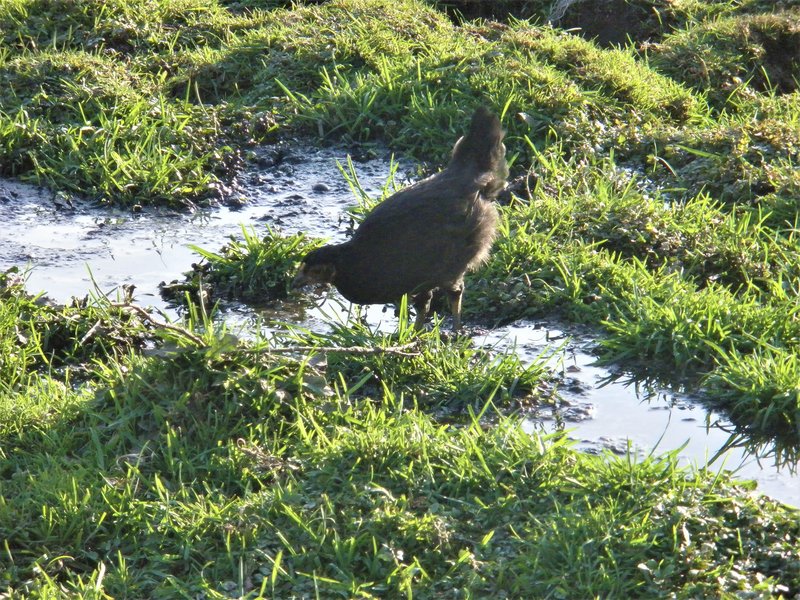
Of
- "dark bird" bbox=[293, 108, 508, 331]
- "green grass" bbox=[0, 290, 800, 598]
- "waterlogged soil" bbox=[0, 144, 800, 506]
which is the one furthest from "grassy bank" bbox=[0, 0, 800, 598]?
"dark bird" bbox=[293, 108, 508, 331]

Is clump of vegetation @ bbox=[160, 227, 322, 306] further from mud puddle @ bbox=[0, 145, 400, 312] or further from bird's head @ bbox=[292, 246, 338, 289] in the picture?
bird's head @ bbox=[292, 246, 338, 289]

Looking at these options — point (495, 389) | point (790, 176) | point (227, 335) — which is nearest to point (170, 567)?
point (227, 335)

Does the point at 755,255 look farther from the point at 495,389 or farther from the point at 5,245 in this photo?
the point at 5,245

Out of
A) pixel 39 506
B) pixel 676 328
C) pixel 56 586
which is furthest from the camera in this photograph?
pixel 676 328

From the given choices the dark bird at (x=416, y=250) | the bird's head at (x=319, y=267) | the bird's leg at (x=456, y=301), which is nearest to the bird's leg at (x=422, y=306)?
the dark bird at (x=416, y=250)

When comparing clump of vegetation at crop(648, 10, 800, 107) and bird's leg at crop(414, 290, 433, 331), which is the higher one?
clump of vegetation at crop(648, 10, 800, 107)

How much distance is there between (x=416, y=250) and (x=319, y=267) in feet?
1.58

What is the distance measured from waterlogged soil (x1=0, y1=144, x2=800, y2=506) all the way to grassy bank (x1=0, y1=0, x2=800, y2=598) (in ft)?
0.52

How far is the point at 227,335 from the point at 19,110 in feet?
12.2

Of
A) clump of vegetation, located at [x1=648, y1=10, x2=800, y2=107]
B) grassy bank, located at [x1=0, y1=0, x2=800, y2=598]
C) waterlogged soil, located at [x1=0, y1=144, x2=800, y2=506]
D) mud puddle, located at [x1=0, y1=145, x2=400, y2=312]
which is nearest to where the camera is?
grassy bank, located at [x1=0, y1=0, x2=800, y2=598]

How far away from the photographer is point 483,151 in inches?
234

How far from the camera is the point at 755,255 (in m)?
5.79

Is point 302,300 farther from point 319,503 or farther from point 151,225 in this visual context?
point 319,503

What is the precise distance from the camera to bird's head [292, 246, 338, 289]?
17.7ft
